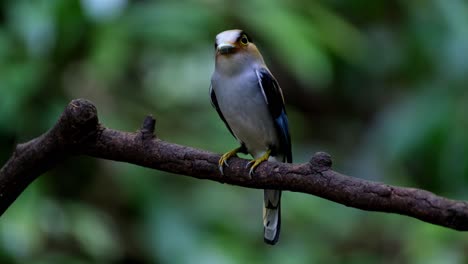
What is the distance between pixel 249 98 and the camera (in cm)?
232

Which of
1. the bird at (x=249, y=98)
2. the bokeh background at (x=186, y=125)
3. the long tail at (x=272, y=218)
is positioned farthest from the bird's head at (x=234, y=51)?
the bokeh background at (x=186, y=125)

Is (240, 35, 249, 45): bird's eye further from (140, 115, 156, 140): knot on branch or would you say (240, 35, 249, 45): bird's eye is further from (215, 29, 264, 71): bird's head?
(140, 115, 156, 140): knot on branch

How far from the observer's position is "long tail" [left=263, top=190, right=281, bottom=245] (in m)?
2.37

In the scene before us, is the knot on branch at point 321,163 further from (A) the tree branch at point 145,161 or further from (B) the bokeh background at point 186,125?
(B) the bokeh background at point 186,125

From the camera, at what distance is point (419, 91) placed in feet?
12.7

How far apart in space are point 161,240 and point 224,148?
45cm

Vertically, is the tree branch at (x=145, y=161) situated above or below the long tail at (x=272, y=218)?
above

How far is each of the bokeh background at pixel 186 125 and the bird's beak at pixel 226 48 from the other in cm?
78

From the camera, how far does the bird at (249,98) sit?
2.26 meters

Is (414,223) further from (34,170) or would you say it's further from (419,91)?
(34,170)

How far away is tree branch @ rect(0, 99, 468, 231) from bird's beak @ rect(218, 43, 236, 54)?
16.3 inches

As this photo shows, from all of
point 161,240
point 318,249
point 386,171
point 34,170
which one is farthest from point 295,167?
point 386,171

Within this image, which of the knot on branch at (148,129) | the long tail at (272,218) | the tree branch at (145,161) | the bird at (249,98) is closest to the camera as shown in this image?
the tree branch at (145,161)

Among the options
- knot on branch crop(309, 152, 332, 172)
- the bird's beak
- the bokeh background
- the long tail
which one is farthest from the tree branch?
the bokeh background
